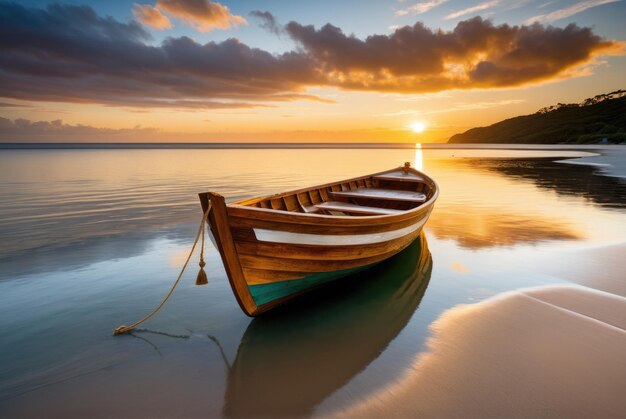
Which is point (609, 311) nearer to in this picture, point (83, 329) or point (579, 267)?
point (579, 267)

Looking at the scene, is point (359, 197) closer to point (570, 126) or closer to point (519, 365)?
point (519, 365)

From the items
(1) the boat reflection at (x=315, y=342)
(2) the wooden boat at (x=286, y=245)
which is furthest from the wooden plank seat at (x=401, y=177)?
(1) the boat reflection at (x=315, y=342)

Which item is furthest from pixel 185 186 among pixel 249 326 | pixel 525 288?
pixel 525 288

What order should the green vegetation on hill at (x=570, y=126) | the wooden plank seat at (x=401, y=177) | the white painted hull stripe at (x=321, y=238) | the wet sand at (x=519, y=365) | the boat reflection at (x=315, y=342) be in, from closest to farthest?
the wet sand at (x=519, y=365), the boat reflection at (x=315, y=342), the white painted hull stripe at (x=321, y=238), the wooden plank seat at (x=401, y=177), the green vegetation on hill at (x=570, y=126)

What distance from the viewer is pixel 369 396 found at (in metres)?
3.84

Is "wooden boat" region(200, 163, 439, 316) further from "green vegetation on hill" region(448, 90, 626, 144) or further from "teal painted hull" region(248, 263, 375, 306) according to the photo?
"green vegetation on hill" region(448, 90, 626, 144)

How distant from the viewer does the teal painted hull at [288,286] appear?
509 cm

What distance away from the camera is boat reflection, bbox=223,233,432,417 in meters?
3.81

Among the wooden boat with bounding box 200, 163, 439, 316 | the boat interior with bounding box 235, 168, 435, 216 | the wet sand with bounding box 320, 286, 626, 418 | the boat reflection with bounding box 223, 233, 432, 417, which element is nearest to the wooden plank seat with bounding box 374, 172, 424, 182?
the boat interior with bounding box 235, 168, 435, 216

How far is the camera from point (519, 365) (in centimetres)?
421

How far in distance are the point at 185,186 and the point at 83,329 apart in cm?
1751

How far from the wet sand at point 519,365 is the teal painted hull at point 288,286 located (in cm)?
190

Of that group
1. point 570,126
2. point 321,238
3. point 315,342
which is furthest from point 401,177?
point 570,126

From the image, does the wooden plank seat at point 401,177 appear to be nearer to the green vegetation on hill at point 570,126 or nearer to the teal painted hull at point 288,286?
the teal painted hull at point 288,286
